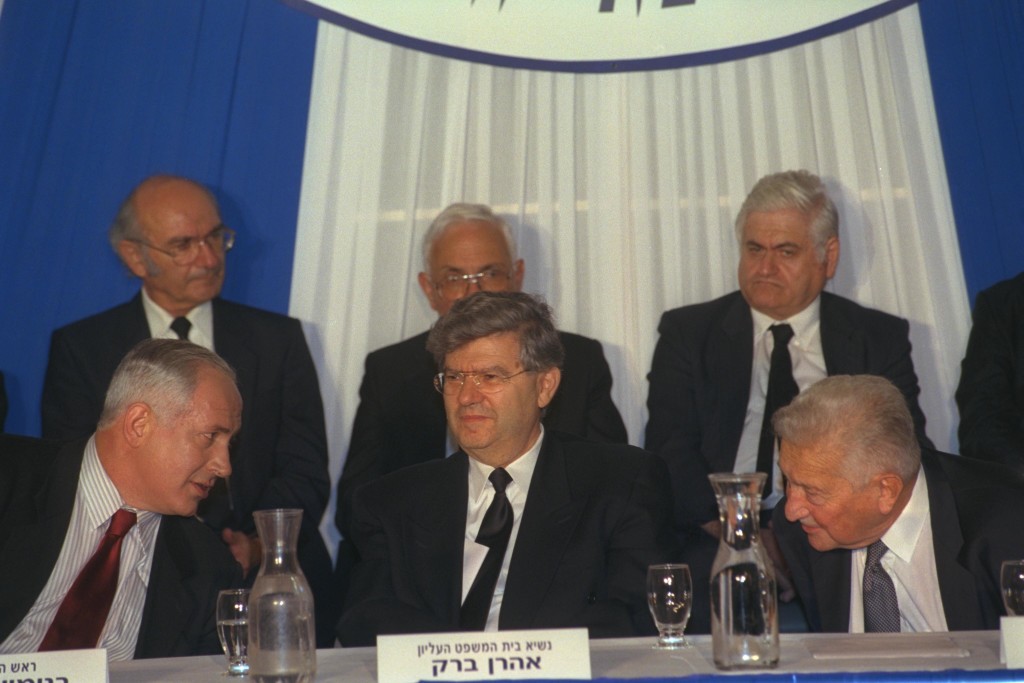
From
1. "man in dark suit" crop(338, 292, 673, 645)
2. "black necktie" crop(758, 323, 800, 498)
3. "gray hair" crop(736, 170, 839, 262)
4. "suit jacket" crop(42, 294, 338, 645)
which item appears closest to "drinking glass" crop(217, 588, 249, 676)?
"man in dark suit" crop(338, 292, 673, 645)

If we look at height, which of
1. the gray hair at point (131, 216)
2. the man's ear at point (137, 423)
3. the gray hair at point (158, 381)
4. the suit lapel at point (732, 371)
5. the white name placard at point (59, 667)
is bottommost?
the white name placard at point (59, 667)

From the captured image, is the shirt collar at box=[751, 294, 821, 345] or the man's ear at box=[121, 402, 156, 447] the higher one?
the shirt collar at box=[751, 294, 821, 345]

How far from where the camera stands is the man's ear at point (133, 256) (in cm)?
401

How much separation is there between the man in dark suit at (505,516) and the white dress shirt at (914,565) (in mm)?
482

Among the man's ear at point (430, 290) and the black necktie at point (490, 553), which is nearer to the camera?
the black necktie at point (490, 553)

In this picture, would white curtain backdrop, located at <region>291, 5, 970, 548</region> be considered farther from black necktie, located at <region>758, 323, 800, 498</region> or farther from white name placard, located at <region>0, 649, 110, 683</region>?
white name placard, located at <region>0, 649, 110, 683</region>

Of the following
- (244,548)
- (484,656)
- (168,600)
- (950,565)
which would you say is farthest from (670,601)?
(244,548)

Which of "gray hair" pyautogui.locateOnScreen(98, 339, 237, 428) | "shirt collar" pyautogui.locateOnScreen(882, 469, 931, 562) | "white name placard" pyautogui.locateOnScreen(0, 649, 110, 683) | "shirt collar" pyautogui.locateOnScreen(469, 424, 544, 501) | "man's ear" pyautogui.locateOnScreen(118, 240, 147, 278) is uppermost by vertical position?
"man's ear" pyautogui.locateOnScreen(118, 240, 147, 278)

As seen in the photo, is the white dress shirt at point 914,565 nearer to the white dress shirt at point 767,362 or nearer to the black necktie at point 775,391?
the black necktie at point 775,391

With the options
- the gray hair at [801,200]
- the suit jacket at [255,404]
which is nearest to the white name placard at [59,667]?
the suit jacket at [255,404]

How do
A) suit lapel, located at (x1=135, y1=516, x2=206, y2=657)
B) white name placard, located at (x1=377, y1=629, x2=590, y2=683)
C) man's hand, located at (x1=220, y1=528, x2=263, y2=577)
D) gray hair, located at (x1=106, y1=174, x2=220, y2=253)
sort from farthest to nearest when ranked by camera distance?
gray hair, located at (x1=106, y1=174, x2=220, y2=253) < man's hand, located at (x1=220, y1=528, x2=263, y2=577) < suit lapel, located at (x1=135, y1=516, x2=206, y2=657) < white name placard, located at (x1=377, y1=629, x2=590, y2=683)

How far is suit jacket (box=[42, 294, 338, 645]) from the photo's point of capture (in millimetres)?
3805

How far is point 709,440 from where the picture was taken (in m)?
3.86

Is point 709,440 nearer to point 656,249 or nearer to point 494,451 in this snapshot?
point 656,249
